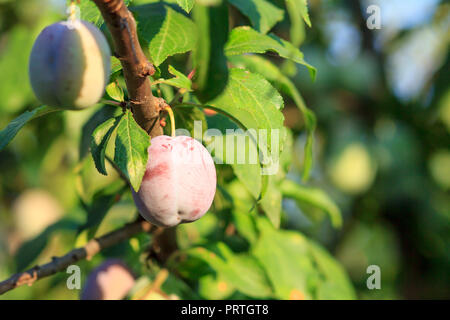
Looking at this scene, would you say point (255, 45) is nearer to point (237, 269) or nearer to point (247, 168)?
point (247, 168)

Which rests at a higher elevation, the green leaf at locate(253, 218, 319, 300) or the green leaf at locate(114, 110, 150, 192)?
the green leaf at locate(114, 110, 150, 192)

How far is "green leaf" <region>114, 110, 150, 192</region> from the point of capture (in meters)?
0.43

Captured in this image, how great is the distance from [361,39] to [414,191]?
616 millimetres

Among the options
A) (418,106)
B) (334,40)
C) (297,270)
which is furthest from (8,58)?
(418,106)

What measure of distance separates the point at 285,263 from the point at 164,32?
449 mm

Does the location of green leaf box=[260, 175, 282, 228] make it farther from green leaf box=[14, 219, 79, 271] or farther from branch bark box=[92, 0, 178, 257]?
green leaf box=[14, 219, 79, 271]

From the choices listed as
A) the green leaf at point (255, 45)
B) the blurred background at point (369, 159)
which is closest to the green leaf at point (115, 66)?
the green leaf at point (255, 45)

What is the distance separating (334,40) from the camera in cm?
188

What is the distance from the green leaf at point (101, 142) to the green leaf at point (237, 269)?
29cm

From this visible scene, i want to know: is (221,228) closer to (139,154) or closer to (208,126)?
(208,126)

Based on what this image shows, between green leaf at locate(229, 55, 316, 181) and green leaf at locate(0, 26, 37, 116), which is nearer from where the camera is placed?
green leaf at locate(229, 55, 316, 181)

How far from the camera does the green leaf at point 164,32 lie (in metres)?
0.50

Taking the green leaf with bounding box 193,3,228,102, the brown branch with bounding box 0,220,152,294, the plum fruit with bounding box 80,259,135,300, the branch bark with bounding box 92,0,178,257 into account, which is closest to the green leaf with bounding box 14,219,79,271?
the plum fruit with bounding box 80,259,135,300

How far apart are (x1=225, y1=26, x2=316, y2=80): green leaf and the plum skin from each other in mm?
126
